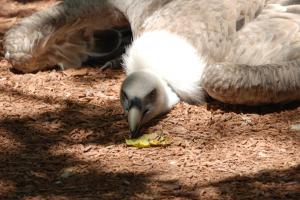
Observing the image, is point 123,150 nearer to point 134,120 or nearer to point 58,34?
point 134,120

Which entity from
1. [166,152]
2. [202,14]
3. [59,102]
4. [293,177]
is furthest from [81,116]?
[293,177]

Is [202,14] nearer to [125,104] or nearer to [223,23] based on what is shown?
[223,23]

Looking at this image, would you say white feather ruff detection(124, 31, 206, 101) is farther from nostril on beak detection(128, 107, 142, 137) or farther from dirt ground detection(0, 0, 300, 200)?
nostril on beak detection(128, 107, 142, 137)

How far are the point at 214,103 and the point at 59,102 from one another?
129 cm

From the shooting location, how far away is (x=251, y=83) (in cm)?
624

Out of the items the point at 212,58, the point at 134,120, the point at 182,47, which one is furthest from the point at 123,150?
the point at 212,58

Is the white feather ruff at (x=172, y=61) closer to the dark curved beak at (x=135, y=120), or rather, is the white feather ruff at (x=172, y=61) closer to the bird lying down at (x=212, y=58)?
the bird lying down at (x=212, y=58)

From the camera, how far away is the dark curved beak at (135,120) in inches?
235

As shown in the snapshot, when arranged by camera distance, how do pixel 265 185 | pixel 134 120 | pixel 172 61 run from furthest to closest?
pixel 172 61 → pixel 134 120 → pixel 265 185

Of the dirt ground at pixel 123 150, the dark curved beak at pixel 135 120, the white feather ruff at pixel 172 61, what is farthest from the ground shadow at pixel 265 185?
the white feather ruff at pixel 172 61

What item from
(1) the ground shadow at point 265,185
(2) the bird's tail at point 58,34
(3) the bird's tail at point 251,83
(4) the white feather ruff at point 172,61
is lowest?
(2) the bird's tail at point 58,34

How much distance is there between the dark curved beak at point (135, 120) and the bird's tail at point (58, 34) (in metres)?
1.69

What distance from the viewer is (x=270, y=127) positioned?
6.05 metres

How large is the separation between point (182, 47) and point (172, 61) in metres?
0.16
